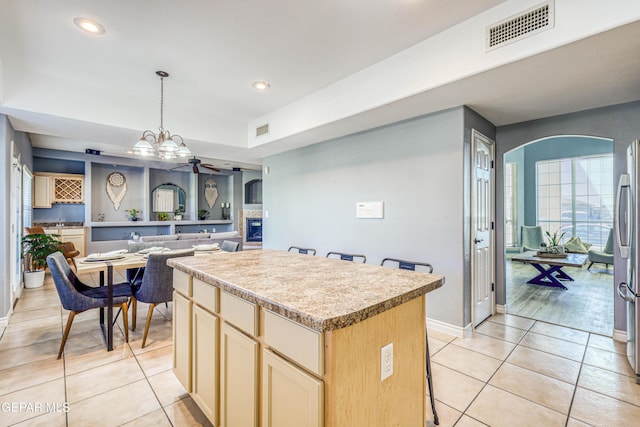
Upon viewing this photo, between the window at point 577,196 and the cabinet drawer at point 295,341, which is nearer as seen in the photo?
the cabinet drawer at point 295,341

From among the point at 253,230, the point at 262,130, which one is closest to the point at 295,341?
the point at 262,130

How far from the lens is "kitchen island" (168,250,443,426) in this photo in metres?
0.98

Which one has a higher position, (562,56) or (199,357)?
(562,56)

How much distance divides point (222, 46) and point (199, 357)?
8.11 feet

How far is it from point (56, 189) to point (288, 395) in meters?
8.54

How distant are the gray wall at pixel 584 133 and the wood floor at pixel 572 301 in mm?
411

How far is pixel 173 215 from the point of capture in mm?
9180

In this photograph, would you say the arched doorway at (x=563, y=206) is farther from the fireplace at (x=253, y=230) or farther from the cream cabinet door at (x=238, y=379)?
the fireplace at (x=253, y=230)

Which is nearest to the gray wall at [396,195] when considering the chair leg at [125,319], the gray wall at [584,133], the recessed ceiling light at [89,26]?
the gray wall at [584,133]

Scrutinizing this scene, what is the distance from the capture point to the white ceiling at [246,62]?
2.09 meters

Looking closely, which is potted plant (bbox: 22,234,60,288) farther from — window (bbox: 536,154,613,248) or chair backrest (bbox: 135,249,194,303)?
window (bbox: 536,154,613,248)

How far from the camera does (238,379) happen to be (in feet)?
4.53

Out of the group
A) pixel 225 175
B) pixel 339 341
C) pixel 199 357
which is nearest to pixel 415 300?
pixel 339 341

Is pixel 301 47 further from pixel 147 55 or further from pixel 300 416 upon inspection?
pixel 300 416
